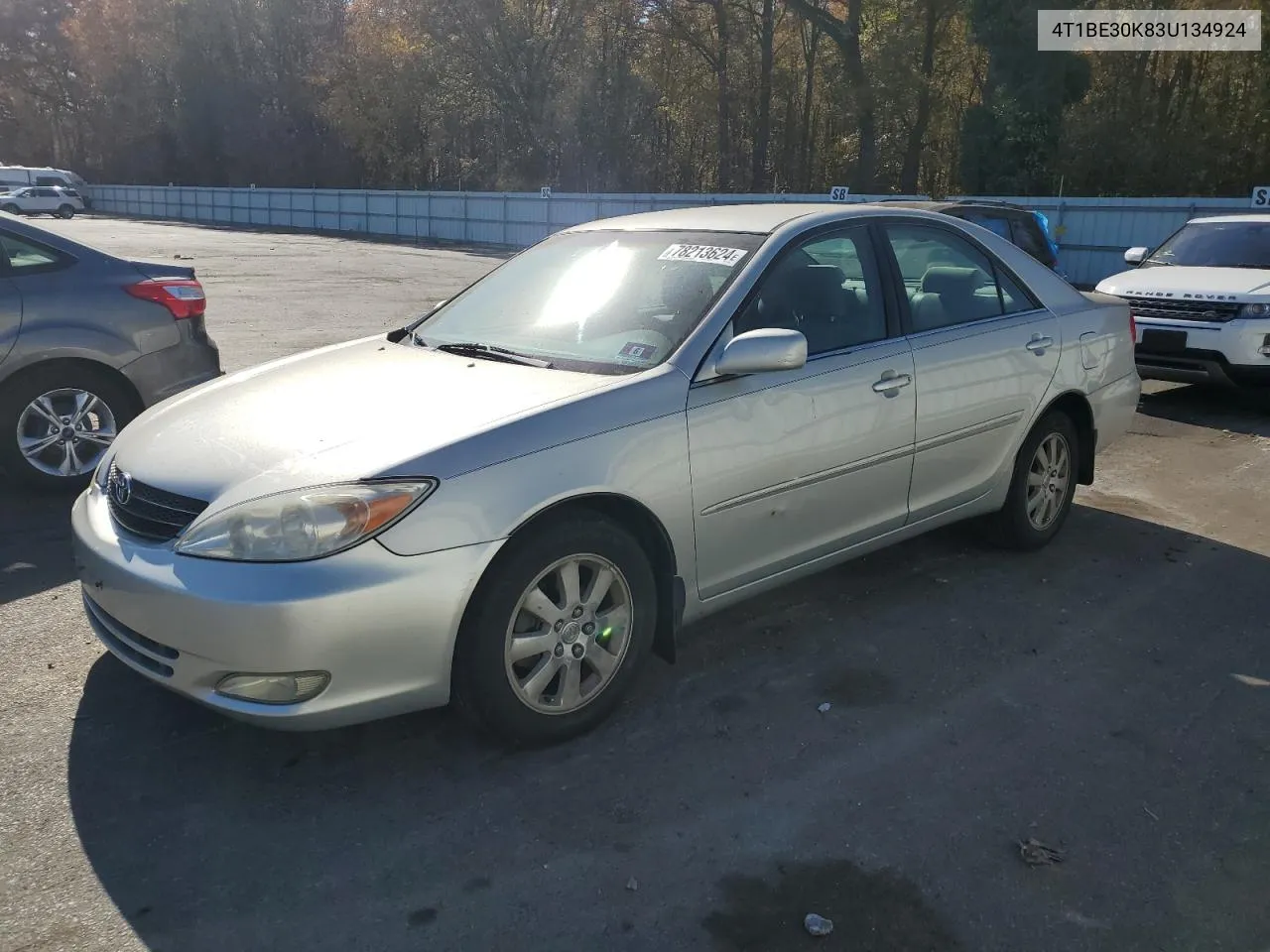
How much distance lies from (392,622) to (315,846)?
2.11 feet

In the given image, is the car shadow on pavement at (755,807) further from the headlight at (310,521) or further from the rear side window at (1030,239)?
the rear side window at (1030,239)

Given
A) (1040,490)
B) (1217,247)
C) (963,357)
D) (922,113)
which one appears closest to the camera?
(963,357)

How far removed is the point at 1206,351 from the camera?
330 inches

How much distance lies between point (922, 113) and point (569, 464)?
34043mm

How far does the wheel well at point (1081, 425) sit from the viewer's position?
A: 5199 mm

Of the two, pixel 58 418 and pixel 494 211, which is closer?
pixel 58 418

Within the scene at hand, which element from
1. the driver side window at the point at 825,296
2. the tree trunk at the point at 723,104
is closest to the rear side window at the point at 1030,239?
the driver side window at the point at 825,296

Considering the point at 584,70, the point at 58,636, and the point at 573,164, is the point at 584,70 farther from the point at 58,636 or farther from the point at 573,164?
the point at 58,636

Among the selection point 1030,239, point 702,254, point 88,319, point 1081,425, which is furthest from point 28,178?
point 1081,425

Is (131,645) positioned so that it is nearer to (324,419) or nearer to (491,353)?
(324,419)

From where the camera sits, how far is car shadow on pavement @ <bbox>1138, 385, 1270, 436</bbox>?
27.5 ft

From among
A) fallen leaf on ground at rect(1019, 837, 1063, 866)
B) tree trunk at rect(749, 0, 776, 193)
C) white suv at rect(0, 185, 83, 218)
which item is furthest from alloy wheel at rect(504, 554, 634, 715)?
white suv at rect(0, 185, 83, 218)

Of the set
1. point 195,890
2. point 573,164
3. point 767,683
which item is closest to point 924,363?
Result: point 767,683

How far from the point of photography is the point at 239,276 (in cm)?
2036
